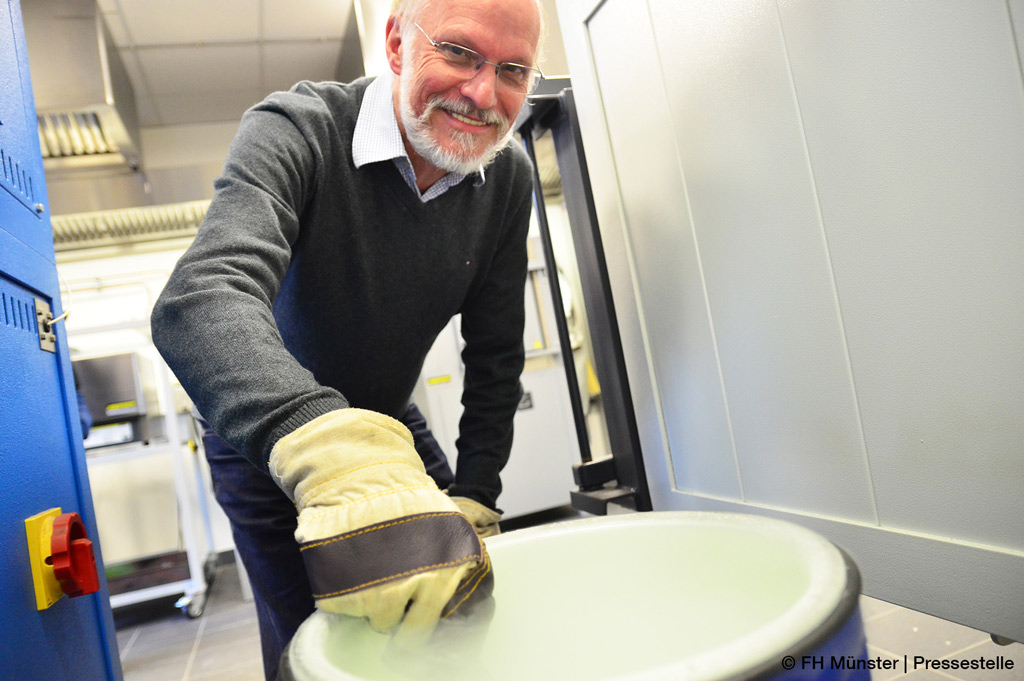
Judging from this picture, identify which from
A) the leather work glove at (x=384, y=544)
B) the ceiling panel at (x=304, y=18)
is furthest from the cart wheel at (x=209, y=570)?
the leather work glove at (x=384, y=544)

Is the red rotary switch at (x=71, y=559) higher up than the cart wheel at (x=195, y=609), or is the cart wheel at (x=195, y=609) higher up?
the red rotary switch at (x=71, y=559)

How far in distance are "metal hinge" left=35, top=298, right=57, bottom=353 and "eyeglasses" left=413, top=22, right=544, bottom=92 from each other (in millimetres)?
603

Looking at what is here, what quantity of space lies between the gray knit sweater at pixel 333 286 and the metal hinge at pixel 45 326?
0.26 metres

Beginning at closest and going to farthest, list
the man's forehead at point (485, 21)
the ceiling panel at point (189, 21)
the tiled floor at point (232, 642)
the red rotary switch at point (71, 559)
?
the red rotary switch at point (71, 559) → the man's forehead at point (485, 21) → the tiled floor at point (232, 642) → the ceiling panel at point (189, 21)

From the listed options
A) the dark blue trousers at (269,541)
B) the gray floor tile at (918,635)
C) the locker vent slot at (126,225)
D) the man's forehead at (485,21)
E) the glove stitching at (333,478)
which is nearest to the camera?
the glove stitching at (333,478)

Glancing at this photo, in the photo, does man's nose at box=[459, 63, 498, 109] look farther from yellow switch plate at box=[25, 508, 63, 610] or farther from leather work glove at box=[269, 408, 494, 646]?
yellow switch plate at box=[25, 508, 63, 610]

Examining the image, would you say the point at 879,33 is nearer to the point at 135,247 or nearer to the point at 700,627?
the point at 700,627

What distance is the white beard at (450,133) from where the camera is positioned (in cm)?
97

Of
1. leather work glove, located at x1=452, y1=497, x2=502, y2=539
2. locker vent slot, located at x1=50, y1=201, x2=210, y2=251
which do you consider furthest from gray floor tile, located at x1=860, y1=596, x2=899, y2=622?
locker vent slot, located at x1=50, y1=201, x2=210, y2=251

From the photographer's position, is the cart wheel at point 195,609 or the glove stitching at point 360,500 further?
the cart wheel at point 195,609

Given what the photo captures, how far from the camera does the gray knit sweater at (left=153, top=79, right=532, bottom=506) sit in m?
0.58

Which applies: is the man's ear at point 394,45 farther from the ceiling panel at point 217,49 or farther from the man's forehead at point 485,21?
the ceiling panel at point 217,49

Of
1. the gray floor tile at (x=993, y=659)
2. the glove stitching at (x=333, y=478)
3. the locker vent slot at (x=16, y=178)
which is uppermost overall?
the locker vent slot at (x=16, y=178)

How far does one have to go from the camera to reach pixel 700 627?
0.52 meters
